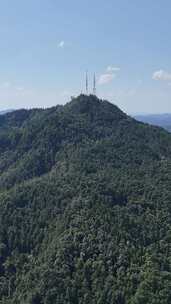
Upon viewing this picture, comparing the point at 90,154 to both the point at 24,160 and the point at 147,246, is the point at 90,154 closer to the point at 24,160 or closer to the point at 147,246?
the point at 24,160

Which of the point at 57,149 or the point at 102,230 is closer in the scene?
the point at 102,230

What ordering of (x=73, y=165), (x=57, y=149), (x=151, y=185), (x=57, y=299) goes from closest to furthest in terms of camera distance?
(x=57, y=299) < (x=151, y=185) < (x=73, y=165) < (x=57, y=149)

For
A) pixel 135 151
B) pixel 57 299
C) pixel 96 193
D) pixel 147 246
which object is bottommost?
pixel 57 299

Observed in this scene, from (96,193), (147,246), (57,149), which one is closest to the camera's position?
(147,246)

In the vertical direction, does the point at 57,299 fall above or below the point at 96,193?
below

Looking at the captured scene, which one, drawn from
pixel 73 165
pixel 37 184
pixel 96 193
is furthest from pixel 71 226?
pixel 73 165

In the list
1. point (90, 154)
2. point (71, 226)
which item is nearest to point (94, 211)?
point (71, 226)
